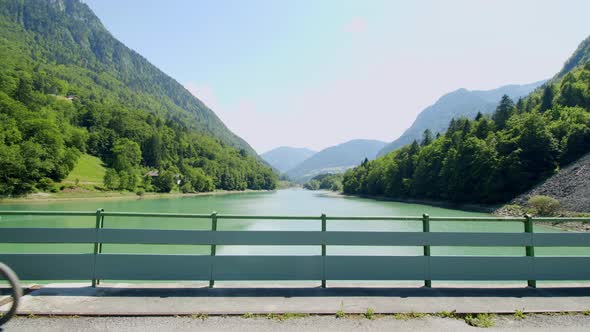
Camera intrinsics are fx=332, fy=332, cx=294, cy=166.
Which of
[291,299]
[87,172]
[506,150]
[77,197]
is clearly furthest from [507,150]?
[87,172]

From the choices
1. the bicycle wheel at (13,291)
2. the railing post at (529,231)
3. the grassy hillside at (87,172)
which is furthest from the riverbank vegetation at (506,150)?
the grassy hillside at (87,172)

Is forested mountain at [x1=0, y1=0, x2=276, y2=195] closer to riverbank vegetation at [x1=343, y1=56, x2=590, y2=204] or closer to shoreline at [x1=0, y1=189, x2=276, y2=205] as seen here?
shoreline at [x1=0, y1=189, x2=276, y2=205]

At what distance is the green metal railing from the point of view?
252 inches

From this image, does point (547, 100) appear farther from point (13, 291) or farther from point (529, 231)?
point (13, 291)

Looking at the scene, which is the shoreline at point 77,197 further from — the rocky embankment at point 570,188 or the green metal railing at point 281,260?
the rocky embankment at point 570,188

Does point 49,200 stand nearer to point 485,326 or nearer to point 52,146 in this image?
point 52,146

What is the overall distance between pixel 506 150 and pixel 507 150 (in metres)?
0.21

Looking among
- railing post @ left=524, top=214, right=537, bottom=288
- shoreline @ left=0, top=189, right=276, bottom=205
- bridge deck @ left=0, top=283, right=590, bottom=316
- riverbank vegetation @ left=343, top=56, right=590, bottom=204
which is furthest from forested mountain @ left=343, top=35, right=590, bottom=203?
shoreline @ left=0, top=189, right=276, bottom=205

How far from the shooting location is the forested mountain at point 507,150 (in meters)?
63.2

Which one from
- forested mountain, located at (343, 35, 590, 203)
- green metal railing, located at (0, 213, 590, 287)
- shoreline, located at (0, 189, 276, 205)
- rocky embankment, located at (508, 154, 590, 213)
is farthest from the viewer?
shoreline, located at (0, 189, 276, 205)

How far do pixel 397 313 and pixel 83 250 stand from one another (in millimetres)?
21783

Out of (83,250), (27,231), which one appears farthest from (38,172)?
(27,231)

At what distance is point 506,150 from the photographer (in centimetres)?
6825

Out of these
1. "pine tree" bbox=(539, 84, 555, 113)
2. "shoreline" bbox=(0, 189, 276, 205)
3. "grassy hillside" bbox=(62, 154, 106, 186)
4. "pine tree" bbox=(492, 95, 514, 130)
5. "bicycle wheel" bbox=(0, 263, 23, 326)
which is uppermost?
"pine tree" bbox=(539, 84, 555, 113)
